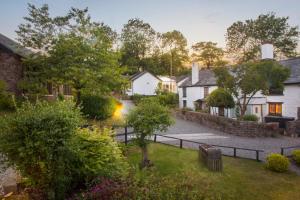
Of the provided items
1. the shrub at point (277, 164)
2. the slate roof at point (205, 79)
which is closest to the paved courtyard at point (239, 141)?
the shrub at point (277, 164)

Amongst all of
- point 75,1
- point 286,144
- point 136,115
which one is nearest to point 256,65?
point 286,144

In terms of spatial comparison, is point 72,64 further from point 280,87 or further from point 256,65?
point 280,87

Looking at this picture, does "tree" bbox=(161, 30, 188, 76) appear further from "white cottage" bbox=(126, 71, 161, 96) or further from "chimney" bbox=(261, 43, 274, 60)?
"chimney" bbox=(261, 43, 274, 60)

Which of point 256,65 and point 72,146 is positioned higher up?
point 256,65

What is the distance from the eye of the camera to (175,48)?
229 feet

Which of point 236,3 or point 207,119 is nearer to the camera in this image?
point 236,3

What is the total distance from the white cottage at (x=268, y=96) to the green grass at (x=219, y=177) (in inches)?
584

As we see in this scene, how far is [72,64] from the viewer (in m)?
16.8

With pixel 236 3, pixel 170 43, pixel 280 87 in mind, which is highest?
pixel 170 43

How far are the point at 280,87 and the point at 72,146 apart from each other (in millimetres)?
21076

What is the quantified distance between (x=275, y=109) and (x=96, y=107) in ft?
65.5

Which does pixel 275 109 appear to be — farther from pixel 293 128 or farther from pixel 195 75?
pixel 195 75

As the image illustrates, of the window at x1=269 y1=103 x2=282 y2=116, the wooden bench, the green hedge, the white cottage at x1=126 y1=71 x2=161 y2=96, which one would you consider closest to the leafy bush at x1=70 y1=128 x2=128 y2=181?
the green hedge

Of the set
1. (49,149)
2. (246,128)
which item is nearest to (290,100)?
(246,128)
